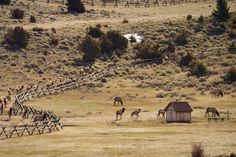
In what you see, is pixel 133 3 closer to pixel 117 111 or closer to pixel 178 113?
pixel 117 111

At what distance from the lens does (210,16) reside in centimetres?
12019

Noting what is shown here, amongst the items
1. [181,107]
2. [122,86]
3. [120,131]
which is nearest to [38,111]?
[120,131]

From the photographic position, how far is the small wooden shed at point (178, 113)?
219 feet

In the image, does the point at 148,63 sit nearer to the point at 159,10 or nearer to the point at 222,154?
the point at 159,10

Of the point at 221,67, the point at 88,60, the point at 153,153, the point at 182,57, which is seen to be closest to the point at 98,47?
the point at 88,60

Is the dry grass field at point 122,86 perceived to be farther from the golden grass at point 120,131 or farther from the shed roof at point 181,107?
the shed roof at point 181,107

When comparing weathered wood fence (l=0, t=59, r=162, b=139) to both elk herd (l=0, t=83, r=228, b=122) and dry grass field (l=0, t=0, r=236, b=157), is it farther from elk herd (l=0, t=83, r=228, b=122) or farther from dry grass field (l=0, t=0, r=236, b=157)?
dry grass field (l=0, t=0, r=236, b=157)

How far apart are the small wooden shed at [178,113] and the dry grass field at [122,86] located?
87cm

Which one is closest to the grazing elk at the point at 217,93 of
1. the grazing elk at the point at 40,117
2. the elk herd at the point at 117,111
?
the elk herd at the point at 117,111

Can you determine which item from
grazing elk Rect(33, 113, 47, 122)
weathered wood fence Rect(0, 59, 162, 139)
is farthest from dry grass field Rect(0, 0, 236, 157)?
grazing elk Rect(33, 113, 47, 122)

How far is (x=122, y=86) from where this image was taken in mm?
87875

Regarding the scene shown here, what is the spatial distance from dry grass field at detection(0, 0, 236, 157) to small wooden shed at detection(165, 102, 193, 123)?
2.86ft

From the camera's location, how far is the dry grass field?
5222 cm

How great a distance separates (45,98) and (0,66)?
1630 centimetres
